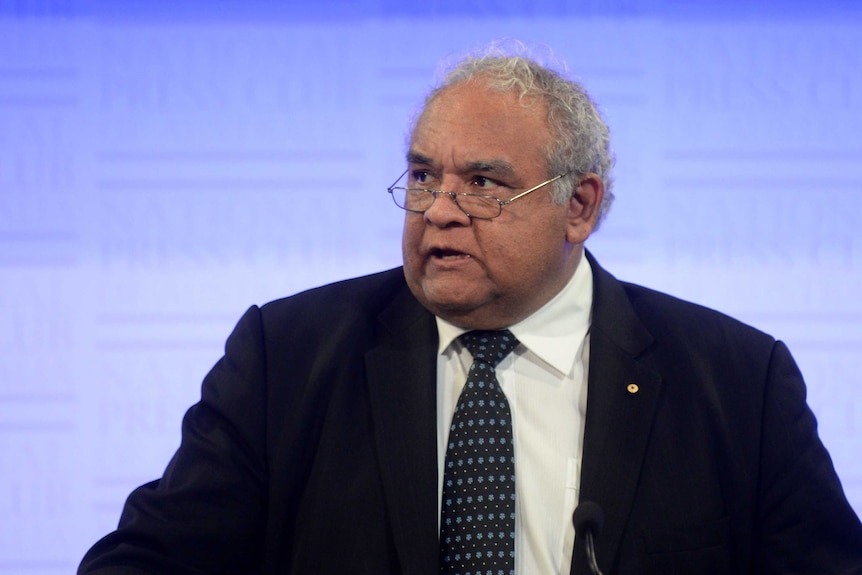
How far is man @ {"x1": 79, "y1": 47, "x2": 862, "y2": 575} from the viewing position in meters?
2.12

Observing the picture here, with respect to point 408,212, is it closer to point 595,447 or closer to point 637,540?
point 595,447

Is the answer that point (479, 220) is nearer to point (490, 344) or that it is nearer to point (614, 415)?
point (490, 344)

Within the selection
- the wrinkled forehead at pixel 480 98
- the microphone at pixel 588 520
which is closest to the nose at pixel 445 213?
the wrinkled forehead at pixel 480 98

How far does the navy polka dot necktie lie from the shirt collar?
0.11m

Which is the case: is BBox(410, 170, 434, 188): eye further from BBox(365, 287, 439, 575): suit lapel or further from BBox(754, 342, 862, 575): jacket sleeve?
BBox(754, 342, 862, 575): jacket sleeve

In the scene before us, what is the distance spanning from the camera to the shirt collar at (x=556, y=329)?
235cm

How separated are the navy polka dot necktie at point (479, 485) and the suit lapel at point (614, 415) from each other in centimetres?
15

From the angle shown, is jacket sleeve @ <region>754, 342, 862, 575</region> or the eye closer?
jacket sleeve @ <region>754, 342, 862, 575</region>

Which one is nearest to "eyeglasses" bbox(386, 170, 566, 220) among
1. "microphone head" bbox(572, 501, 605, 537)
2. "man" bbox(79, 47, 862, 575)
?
"man" bbox(79, 47, 862, 575)

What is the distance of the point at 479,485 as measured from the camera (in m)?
2.15

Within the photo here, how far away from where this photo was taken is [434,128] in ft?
7.50

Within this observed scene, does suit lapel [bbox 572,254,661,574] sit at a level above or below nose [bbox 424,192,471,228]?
below

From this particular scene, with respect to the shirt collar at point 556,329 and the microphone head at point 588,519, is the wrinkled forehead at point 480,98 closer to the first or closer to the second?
the shirt collar at point 556,329

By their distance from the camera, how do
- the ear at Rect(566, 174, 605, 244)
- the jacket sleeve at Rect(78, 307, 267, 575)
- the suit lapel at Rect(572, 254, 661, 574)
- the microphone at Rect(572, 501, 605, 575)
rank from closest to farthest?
the microphone at Rect(572, 501, 605, 575) → the jacket sleeve at Rect(78, 307, 267, 575) → the suit lapel at Rect(572, 254, 661, 574) → the ear at Rect(566, 174, 605, 244)
